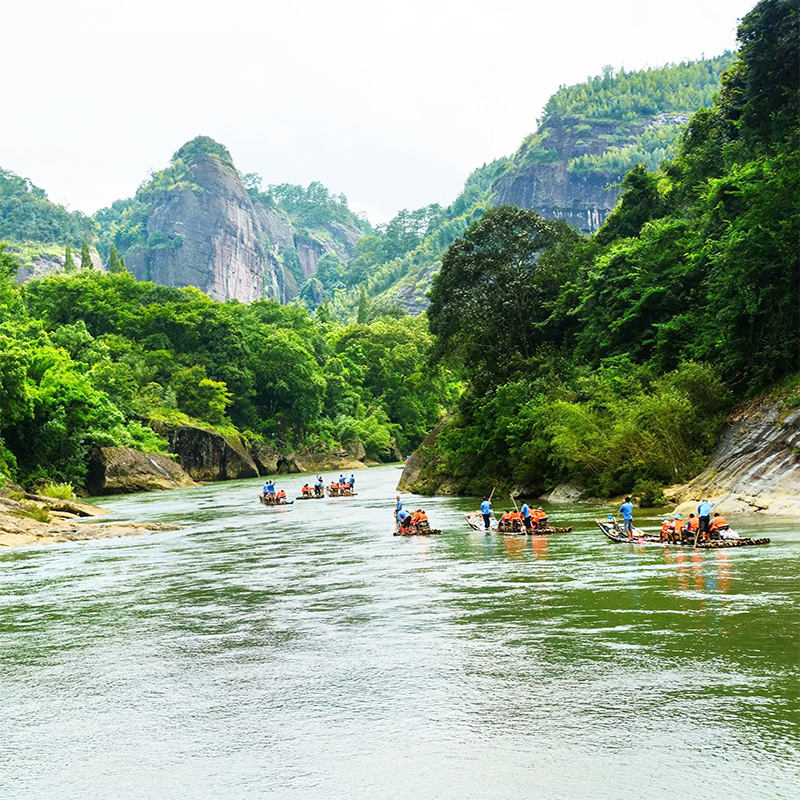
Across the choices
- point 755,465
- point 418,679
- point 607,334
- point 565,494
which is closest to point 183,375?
point 607,334

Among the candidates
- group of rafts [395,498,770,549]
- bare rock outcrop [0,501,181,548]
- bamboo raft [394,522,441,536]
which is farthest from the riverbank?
bare rock outcrop [0,501,181,548]

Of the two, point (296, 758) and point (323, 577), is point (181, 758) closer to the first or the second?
point (296, 758)

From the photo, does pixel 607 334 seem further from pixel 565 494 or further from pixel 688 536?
pixel 688 536

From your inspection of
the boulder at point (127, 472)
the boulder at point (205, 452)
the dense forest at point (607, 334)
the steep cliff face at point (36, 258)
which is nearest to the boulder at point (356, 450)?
the boulder at point (205, 452)

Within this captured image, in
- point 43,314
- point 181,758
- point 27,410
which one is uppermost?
point 43,314

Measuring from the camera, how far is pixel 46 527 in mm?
40375

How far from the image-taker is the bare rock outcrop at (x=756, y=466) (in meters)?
31.2

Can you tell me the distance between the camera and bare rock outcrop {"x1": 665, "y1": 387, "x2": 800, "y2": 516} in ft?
102

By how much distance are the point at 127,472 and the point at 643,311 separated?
43493mm

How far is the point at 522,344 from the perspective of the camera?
55062 mm

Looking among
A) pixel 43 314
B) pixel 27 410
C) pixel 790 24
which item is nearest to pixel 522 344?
pixel 790 24

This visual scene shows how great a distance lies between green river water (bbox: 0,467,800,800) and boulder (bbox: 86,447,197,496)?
1742 inches

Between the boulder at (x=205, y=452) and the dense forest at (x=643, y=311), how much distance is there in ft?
111

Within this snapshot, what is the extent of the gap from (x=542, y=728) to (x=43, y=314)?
96870 mm
